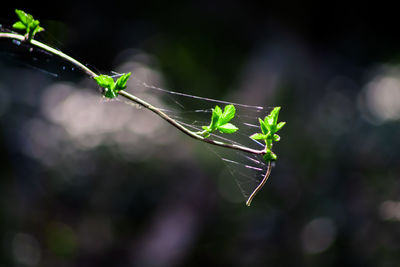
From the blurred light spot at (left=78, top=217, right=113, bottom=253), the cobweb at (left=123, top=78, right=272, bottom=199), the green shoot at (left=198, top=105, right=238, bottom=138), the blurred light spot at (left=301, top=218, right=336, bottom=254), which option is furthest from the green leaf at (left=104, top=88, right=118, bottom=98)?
the blurred light spot at (left=78, top=217, right=113, bottom=253)

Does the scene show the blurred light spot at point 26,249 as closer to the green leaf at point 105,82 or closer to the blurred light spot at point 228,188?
the blurred light spot at point 228,188

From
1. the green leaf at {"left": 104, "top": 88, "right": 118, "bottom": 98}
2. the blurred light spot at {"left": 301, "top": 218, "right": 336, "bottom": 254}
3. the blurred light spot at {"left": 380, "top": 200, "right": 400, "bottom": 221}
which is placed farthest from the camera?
the blurred light spot at {"left": 301, "top": 218, "right": 336, "bottom": 254}

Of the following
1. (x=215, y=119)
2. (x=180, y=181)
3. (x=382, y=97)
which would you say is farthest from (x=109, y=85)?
(x=382, y=97)

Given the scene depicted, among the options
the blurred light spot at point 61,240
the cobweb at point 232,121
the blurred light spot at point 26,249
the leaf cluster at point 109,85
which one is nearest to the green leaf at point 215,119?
the leaf cluster at point 109,85

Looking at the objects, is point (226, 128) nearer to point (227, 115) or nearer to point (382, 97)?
point (227, 115)

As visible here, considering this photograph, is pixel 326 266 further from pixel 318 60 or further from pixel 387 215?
pixel 318 60

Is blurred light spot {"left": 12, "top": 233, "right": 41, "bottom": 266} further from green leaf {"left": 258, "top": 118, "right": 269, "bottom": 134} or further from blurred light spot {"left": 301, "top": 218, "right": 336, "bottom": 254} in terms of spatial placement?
green leaf {"left": 258, "top": 118, "right": 269, "bottom": 134}

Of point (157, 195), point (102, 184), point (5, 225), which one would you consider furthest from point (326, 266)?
point (5, 225)
